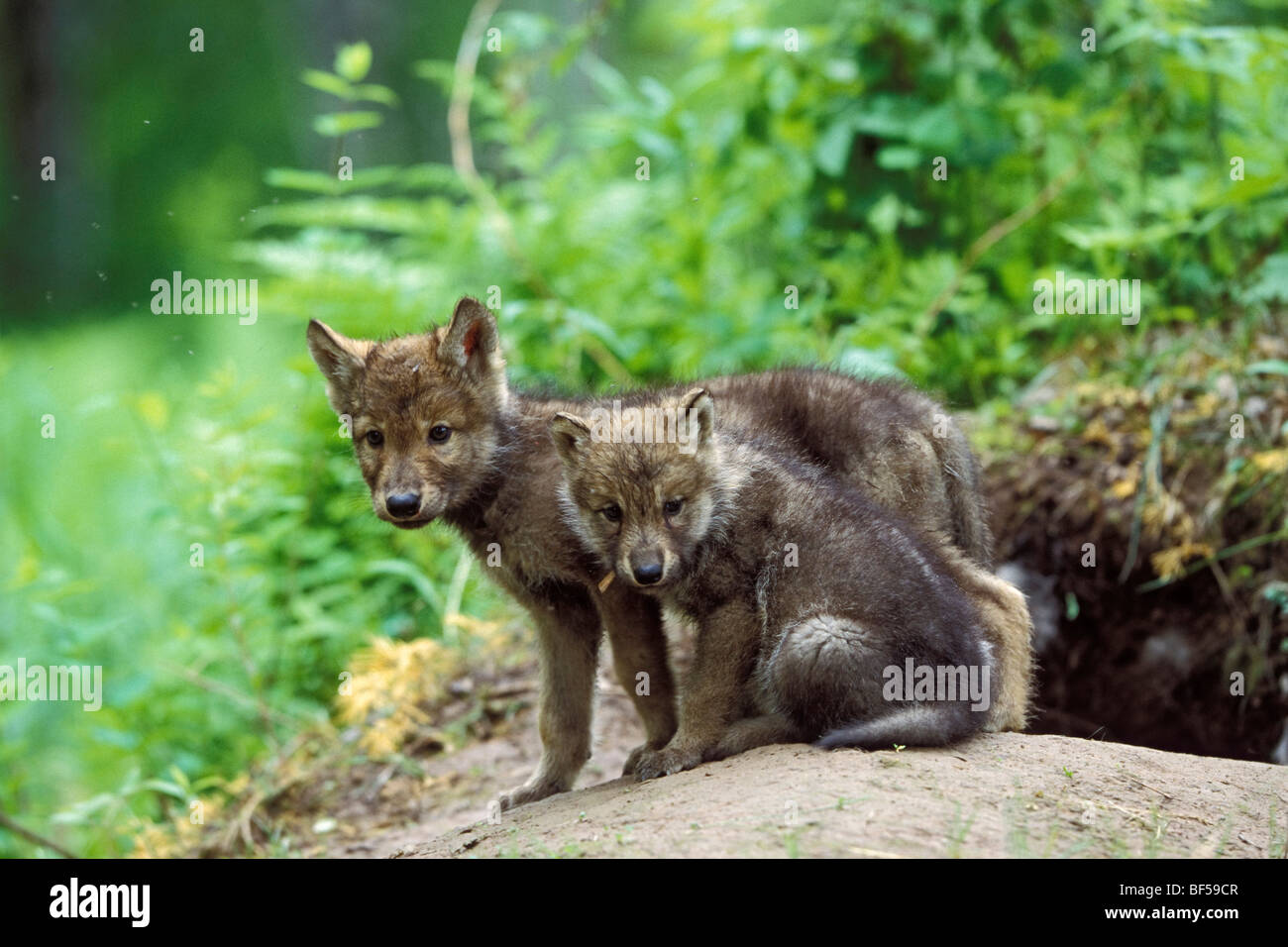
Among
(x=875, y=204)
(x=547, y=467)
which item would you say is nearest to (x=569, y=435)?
(x=547, y=467)

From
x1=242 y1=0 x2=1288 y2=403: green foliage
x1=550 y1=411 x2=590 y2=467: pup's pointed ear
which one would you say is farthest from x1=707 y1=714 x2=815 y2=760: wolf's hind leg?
x1=242 y1=0 x2=1288 y2=403: green foliage

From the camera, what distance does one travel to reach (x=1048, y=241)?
9336 mm

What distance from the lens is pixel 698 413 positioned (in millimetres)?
5125

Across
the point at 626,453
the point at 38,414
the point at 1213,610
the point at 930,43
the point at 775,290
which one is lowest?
the point at 1213,610

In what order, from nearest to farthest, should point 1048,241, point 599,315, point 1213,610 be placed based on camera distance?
point 1213,610 < point 1048,241 < point 599,315

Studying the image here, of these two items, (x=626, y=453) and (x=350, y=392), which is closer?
(x=626, y=453)

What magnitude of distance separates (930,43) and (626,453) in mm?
5941

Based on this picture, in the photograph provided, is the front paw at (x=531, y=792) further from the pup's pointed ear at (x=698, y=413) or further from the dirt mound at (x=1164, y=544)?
the dirt mound at (x=1164, y=544)

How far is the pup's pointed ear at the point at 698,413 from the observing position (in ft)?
16.6

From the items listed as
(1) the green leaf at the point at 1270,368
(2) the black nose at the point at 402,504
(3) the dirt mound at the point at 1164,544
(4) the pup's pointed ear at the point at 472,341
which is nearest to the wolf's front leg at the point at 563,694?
(2) the black nose at the point at 402,504

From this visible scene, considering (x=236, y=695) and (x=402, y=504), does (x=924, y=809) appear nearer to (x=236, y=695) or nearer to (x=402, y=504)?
(x=402, y=504)

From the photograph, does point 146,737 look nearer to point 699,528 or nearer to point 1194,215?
point 699,528
